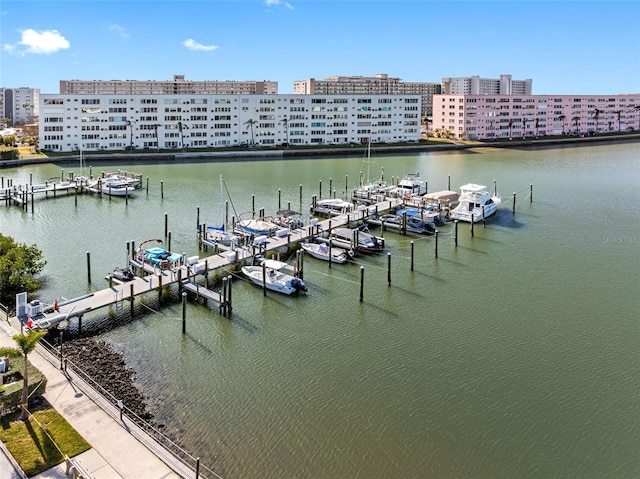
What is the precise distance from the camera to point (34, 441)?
1541 centimetres

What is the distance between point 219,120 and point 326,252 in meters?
76.1

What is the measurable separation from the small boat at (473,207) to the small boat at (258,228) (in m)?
16.0

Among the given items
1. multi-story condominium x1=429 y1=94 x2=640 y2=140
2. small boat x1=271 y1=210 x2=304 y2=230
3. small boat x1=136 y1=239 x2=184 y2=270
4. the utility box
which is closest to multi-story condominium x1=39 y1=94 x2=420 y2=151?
multi-story condominium x1=429 y1=94 x2=640 y2=140

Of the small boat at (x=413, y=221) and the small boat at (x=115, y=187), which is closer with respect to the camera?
the small boat at (x=413, y=221)

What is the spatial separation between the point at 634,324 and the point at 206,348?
1975 cm

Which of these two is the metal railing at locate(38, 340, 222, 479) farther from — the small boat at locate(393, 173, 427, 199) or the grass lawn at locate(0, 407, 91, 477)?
the small boat at locate(393, 173, 427, 199)

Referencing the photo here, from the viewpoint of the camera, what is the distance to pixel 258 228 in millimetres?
39875

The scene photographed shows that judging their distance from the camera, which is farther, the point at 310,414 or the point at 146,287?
the point at 146,287

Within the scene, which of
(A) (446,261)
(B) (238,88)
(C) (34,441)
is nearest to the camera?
(C) (34,441)

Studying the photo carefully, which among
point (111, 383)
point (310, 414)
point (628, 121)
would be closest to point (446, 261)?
point (310, 414)

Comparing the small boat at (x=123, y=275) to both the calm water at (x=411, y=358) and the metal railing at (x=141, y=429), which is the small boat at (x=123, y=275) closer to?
the calm water at (x=411, y=358)

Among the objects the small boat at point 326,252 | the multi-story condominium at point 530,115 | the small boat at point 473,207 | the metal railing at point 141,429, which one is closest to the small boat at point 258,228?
the small boat at point 326,252

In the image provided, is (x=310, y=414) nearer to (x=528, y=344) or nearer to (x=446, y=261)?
(x=528, y=344)

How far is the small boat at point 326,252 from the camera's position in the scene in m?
35.6
